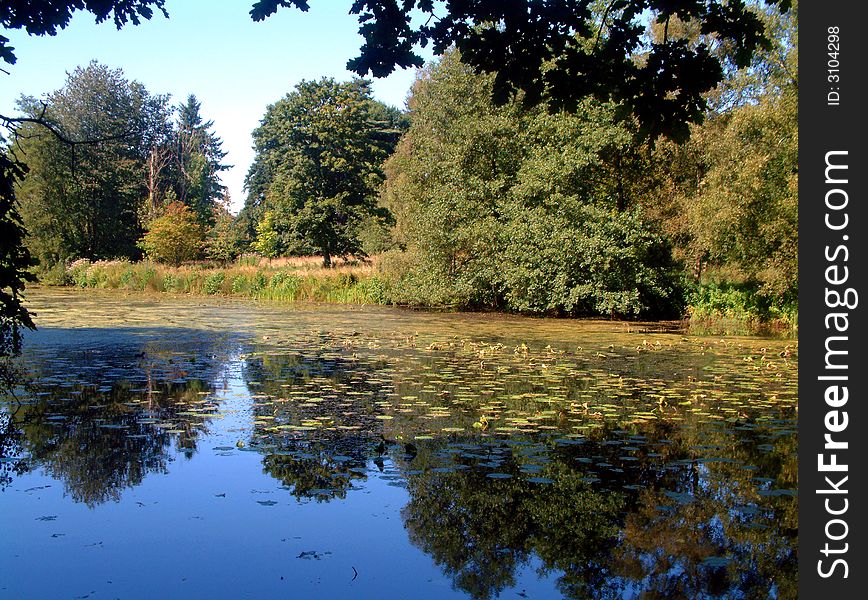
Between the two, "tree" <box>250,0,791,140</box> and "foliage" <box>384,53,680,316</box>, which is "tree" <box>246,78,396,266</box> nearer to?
"foliage" <box>384,53,680,316</box>

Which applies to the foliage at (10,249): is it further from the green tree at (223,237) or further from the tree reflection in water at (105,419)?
the green tree at (223,237)

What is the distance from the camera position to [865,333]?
137 inches

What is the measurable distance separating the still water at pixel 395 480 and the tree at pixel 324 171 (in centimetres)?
2825

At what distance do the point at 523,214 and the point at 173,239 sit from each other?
24.7m

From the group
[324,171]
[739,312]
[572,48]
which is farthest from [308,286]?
[572,48]

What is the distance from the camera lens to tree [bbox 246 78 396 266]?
129ft

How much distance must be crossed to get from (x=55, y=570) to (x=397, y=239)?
1037 inches

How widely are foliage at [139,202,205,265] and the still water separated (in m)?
30.6

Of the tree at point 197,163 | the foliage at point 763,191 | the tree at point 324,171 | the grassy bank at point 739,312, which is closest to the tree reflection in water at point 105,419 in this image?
the grassy bank at point 739,312

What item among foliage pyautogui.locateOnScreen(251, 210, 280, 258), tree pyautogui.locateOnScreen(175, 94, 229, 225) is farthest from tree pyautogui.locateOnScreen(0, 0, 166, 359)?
tree pyautogui.locateOnScreen(175, 94, 229, 225)

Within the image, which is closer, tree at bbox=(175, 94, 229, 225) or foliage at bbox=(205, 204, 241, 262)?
foliage at bbox=(205, 204, 241, 262)

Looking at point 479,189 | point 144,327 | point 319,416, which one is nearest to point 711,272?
point 479,189

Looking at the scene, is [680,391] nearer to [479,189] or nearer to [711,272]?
[479,189]

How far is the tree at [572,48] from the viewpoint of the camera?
4.68 meters
